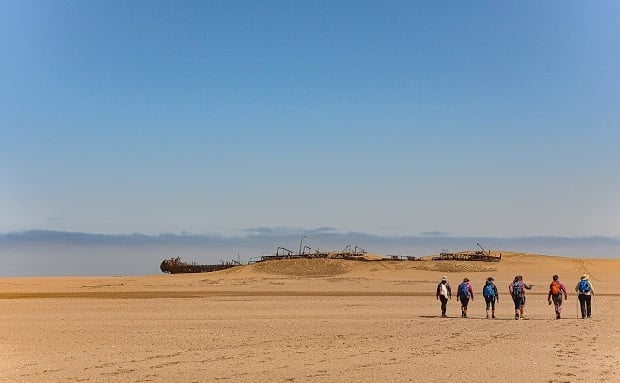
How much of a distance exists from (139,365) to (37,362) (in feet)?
7.71

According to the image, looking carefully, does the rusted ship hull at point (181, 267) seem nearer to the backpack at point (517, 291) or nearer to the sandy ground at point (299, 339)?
the sandy ground at point (299, 339)

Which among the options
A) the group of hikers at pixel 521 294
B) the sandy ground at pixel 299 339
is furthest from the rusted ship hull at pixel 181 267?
the group of hikers at pixel 521 294

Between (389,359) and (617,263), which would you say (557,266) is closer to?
(617,263)

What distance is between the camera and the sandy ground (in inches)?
537

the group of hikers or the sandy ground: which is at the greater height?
the group of hikers

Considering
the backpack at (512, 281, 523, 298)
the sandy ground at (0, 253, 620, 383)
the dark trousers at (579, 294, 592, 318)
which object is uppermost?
the backpack at (512, 281, 523, 298)

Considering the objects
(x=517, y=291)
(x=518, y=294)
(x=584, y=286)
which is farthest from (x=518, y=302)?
(x=584, y=286)

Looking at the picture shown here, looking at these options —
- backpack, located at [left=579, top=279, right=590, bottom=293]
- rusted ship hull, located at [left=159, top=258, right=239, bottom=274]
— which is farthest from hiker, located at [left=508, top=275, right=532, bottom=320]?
rusted ship hull, located at [left=159, top=258, right=239, bottom=274]

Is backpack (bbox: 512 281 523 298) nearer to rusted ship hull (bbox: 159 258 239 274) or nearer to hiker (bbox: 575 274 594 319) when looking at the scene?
hiker (bbox: 575 274 594 319)

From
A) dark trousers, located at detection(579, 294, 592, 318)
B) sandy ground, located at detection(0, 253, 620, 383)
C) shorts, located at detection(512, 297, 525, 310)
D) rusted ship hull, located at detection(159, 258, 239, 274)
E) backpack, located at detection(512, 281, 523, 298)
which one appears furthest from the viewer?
rusted ship hull, located at detection(159, 258, 239, 274)

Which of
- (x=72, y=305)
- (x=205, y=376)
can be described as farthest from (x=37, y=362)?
(x=72, y=305)

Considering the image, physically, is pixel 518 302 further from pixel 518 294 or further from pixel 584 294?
pixel 584 294

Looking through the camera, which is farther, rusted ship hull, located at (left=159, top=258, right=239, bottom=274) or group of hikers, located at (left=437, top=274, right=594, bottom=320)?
rusted ship hull, located at (left=159, top=258, right=239, bottom=274)

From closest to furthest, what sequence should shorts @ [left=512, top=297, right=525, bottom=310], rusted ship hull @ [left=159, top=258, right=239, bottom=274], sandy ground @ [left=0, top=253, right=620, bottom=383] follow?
sandy ground @ [left=0, top=253, right=620, bottom=383], shorts @ [left=512, top=297, right=525, bottom=310], rusted ship hull @ [left=159, top=258, right=239, bottom=274]
